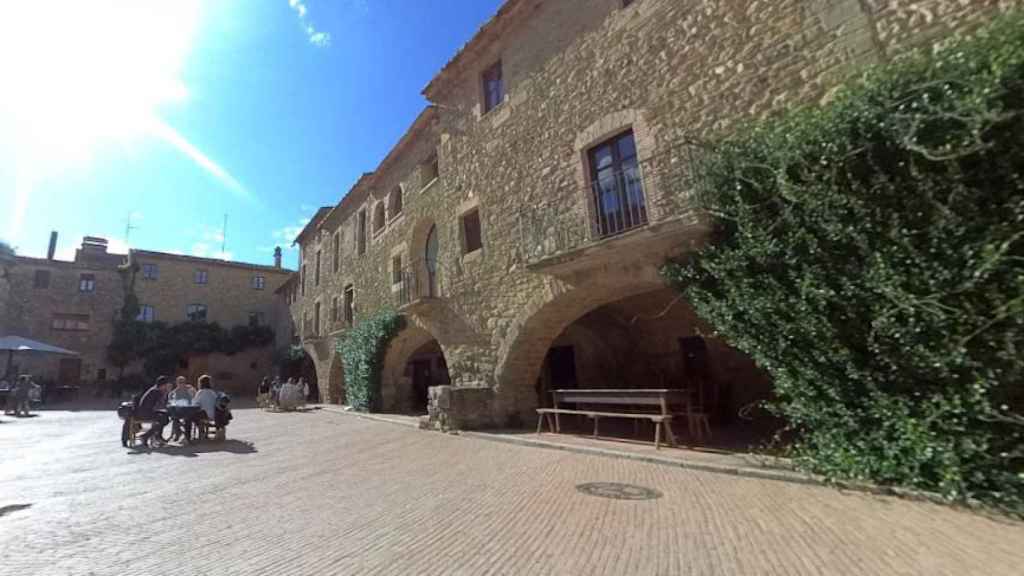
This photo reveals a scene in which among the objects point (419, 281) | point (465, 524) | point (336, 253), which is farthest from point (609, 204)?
point (336, 253)

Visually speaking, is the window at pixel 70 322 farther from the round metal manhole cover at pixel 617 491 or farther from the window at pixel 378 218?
the round metal manhole cover at pixel 617 491

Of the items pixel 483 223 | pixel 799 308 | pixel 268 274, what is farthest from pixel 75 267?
pixel 799 308

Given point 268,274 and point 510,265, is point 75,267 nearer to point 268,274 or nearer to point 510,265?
point 268,274

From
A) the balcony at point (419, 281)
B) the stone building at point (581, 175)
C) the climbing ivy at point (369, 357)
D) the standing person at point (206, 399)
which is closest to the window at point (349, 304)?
the climbing ivy at point (369, 357)

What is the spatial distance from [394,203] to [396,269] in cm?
229

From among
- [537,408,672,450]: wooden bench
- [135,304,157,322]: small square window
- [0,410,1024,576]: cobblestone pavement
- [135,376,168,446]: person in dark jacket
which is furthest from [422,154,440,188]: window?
[135,304,157,322]: small square window

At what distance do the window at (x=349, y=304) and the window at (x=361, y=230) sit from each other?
5.44ft

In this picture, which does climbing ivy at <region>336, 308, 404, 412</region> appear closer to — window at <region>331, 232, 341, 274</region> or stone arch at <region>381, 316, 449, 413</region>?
stone arch at <region>381, 316, 449, 413</region>

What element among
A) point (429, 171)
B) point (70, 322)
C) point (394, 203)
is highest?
point (429, 171)

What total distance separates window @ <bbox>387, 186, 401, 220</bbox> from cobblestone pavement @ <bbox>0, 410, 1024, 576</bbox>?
10.2m

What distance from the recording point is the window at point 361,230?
17844 mm

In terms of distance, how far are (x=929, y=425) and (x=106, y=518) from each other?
283 inches

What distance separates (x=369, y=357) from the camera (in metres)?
14.6

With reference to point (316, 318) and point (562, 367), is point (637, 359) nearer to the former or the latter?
point (562, 367)
